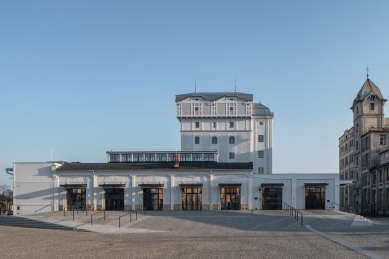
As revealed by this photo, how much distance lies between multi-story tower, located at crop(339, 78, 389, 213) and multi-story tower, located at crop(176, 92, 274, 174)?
15.2 m

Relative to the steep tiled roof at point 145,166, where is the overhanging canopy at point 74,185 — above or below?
below

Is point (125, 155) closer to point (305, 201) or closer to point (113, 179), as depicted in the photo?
point (113, 179)

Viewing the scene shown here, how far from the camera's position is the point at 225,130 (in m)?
72.3

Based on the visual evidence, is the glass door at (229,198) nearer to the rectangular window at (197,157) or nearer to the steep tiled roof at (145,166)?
the steep tiled roof at (145,166)

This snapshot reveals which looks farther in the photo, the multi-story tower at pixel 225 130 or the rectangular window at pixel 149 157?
the multi-story tower at pixel 225 130

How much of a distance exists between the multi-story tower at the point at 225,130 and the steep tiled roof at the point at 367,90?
16637mm

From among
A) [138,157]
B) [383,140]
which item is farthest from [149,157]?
[383,140]

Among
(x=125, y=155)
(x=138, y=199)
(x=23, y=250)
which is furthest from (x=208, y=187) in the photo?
(x=23, y=250)

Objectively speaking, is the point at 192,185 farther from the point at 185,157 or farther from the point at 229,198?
the point at 185,157

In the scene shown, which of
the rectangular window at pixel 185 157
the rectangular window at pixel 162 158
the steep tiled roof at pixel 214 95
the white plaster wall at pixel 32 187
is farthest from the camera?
the steep tiled roof at pixel 214 95

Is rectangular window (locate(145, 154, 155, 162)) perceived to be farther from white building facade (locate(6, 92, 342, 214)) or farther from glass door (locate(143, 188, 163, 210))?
glass door (locate(143, 188, 163, 210))

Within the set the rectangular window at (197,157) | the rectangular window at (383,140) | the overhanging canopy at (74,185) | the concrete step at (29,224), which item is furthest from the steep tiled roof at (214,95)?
the concrete step at (29,224)

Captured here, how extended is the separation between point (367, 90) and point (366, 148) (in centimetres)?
1083

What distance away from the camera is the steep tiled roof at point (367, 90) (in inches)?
2847
